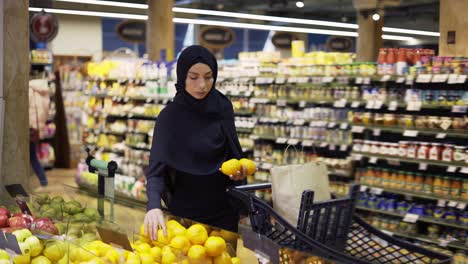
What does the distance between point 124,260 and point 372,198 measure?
5196 mm

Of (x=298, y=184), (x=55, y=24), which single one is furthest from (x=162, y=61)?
(x=298, y=184)

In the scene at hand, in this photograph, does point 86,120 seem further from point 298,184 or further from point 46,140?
point 298,184

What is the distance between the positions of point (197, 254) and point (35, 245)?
61cm

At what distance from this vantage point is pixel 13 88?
17.7 ft

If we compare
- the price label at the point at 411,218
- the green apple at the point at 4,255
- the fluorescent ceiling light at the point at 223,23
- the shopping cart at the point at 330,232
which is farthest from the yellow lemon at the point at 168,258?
the fluorescent ceiling light at the point at 223,23

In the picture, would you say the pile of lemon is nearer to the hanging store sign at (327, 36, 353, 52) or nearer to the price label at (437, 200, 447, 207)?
the price label at (437, 200, 447, 207)

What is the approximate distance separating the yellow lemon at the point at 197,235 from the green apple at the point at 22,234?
612 millimetres

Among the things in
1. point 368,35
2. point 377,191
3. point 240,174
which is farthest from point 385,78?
point 240,174

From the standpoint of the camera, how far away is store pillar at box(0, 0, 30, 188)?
5.34m

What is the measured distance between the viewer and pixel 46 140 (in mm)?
13664

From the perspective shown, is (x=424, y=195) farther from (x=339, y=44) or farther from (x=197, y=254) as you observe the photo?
(x=339, y=44)

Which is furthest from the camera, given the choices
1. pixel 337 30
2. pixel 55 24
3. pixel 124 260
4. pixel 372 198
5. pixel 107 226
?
pixel 337 30

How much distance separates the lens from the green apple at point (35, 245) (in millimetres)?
2582

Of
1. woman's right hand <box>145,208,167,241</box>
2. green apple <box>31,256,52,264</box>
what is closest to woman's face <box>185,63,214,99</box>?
woman's right hand <box>145,208,167,241</box>
